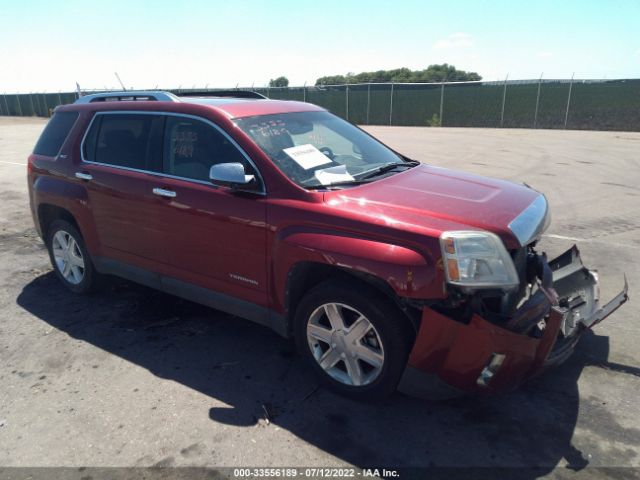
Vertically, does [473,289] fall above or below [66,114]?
below

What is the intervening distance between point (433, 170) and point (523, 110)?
23401 millimetres

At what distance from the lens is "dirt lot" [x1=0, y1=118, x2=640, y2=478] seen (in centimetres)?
273

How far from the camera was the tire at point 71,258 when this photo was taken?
482cm

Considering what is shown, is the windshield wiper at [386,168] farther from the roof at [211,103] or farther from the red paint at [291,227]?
the roof at [211,103]

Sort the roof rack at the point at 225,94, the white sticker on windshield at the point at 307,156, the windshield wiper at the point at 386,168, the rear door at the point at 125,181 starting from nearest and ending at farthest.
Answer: the white sticker on windshield at the point at 307,156, the windshield wiper at the point at 386,168, the rear door at the point at 125,181, the roof rack at the point at 225,94

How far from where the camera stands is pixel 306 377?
346 centimetres

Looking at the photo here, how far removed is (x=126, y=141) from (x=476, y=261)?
309cm

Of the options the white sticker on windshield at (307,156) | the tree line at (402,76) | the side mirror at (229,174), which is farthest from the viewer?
the tree line at (402,76)

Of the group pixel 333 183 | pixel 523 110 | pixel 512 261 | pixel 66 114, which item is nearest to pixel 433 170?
pixel 333 183

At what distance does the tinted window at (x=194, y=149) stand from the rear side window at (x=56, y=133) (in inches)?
58.6

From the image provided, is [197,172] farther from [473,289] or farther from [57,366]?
[473,289]

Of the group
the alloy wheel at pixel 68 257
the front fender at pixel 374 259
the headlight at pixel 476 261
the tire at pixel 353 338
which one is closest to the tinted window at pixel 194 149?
Answer: the front fender at pixel 374 259

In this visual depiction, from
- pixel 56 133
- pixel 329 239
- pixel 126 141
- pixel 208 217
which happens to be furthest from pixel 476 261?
pixel 56 133

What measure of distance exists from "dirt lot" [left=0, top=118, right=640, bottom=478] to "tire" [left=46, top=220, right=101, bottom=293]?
15cm
